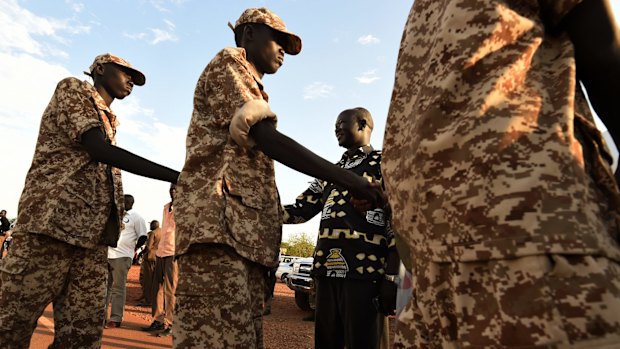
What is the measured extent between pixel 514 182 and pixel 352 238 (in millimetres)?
2300

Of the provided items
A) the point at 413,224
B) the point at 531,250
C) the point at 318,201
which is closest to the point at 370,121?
the point at 318,201

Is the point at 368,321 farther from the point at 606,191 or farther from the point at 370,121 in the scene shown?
the point at 606,191

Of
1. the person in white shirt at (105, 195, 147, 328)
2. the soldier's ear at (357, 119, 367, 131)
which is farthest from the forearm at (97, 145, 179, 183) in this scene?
the person in white shirt at (105, 195, 147, 328)

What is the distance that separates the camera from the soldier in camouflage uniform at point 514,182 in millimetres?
893

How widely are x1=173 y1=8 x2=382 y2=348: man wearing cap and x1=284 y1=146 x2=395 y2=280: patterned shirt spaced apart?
1.02m

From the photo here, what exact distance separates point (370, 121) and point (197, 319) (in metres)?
2.46

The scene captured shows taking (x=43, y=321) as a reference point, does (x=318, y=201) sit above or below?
above

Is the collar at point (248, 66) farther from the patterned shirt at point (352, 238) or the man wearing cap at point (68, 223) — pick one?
the patterned shirt at point (352, 238)

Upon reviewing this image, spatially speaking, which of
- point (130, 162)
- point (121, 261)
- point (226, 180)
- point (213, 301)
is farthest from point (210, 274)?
point (121, 261)

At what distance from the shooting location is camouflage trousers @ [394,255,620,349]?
856 millimetres

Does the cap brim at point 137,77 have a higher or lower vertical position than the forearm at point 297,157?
higher

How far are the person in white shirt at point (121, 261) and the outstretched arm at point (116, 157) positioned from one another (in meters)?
4.94

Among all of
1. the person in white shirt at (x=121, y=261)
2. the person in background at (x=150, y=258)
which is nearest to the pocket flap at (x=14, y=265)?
the person in white shirt at (x=121, y=261)

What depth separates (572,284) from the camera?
88 centimetres
